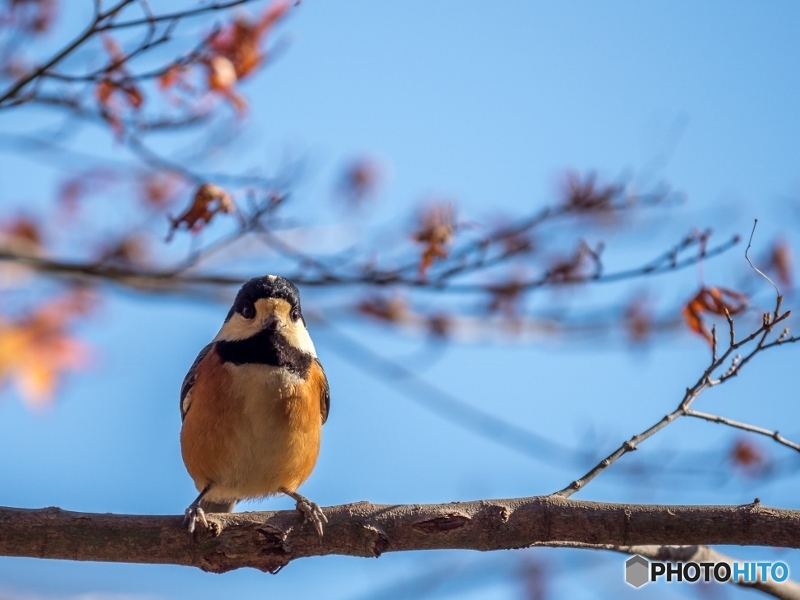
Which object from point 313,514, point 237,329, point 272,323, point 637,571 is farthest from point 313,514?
point 637,571

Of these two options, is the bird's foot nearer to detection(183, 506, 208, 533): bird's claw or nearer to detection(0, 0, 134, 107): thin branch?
detection(183, 506, 208, 533): bird's claw

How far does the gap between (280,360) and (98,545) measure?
1600 mm

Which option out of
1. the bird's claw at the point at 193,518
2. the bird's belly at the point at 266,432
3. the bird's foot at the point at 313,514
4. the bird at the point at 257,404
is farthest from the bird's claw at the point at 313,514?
the bird's belly at the point at 266,432

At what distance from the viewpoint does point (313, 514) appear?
397 cm

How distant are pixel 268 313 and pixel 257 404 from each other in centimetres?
61

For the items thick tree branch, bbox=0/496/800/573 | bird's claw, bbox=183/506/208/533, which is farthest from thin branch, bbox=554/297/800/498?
bird's claw, bbox=183/506/208/533

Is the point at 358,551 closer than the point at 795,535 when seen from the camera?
No

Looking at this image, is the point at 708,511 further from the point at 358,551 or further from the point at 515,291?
the point at 515,291

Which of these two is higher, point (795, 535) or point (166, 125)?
point (166, 125)

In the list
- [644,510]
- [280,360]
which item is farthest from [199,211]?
[644,510]

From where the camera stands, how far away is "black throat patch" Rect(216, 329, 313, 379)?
512cm

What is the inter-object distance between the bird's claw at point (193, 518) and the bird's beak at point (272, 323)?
1.47m

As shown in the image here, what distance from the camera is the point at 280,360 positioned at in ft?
16.9

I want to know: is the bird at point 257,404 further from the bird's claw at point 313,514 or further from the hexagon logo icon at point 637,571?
the hexagon logo icon at point 637,571
